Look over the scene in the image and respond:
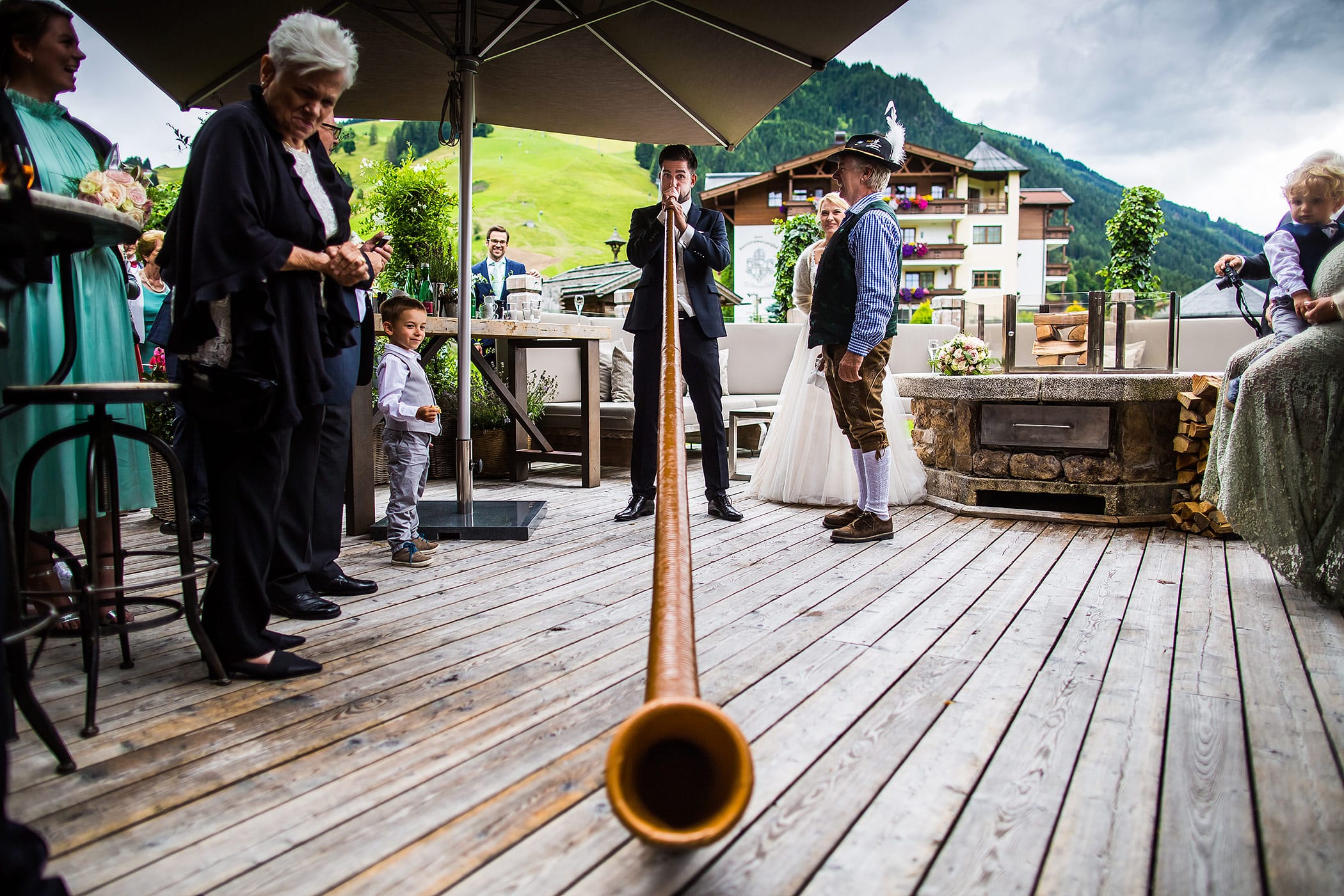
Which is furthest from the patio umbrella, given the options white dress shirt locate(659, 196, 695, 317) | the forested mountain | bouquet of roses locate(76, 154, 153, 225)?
the forested mountain

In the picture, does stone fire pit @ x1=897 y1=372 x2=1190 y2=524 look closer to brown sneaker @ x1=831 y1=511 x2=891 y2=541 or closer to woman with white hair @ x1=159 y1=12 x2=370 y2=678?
brown sneaker @ x1=831 y1=511 x2=891 y2=541

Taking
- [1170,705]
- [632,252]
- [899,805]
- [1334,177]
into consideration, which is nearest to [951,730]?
[899,805]

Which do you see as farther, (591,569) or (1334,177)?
(591,569)

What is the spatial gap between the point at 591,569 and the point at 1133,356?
367cm

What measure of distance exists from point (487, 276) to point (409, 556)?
3306 mm

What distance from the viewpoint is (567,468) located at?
237 inches

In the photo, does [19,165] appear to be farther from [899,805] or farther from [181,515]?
[899,805]

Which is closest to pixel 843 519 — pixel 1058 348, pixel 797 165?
pixel 1058 348

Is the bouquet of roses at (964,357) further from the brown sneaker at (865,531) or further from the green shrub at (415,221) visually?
the green shrub at (415,221)

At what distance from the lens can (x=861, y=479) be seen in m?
3.48

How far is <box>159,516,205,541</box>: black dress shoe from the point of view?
3516 mm

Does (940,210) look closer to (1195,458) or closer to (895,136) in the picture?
(895,136)

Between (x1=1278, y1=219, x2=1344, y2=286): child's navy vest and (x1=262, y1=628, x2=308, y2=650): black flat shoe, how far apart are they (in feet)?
10.7

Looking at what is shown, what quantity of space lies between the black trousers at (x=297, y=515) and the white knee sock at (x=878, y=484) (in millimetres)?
2188
